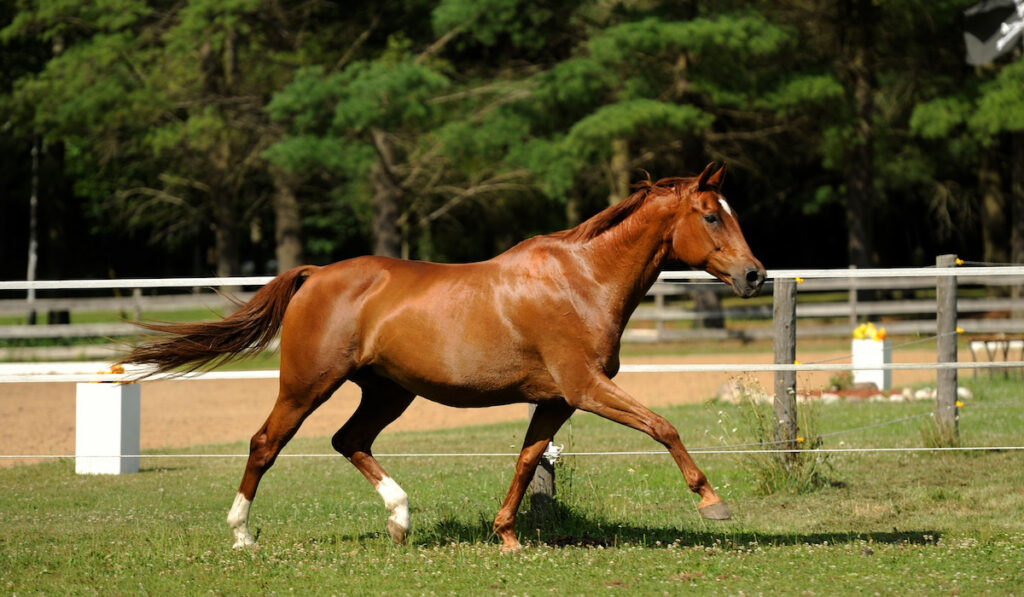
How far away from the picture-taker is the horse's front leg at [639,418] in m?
5.90

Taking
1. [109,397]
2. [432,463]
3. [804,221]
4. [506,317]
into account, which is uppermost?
[804,221]

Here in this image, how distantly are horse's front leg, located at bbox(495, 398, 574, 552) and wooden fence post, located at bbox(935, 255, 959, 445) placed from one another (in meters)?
5.21

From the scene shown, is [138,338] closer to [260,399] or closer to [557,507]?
[557,507]

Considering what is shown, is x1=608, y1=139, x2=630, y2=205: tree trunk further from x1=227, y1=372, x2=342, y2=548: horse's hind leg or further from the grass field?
x1=227, y1=372, x2=342, y2=548: horse's hind leg

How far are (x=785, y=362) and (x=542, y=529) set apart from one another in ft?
9.14

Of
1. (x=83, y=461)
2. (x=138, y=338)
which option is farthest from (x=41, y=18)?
(x=138, y=338)

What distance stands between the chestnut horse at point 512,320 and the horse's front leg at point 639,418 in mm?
10

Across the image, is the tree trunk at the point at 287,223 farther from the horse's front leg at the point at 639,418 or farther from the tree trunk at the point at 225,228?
the horse's front leg at the point at 639,418

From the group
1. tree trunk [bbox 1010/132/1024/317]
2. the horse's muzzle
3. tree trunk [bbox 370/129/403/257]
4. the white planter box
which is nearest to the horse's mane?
the horse's muzzle

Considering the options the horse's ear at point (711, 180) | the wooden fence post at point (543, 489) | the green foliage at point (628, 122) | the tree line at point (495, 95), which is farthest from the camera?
the tree line at point (495, 95)

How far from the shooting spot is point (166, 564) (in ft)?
20.7

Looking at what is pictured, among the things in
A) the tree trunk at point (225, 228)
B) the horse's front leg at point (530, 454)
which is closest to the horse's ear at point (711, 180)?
the horse's front leg at point (530, 454)

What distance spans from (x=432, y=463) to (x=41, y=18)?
19.2m

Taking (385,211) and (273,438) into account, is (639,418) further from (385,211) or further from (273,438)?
(385,211)
